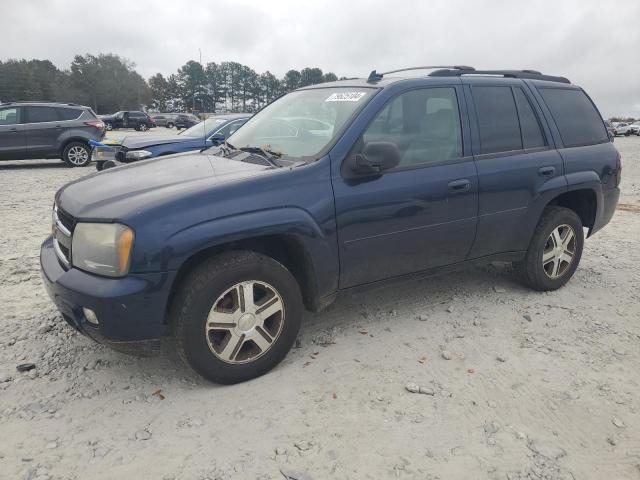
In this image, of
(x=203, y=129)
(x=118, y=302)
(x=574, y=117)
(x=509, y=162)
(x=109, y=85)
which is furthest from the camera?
(x=109, y=85)

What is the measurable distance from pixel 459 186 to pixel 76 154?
1219 cm

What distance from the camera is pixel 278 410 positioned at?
2.73 m

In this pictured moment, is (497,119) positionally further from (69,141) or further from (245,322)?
(69,141)

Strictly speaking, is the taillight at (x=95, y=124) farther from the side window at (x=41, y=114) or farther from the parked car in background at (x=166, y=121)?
the parked car in background at (x=166, y=121)

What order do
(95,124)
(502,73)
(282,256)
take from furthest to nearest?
(95,124) < (502,73) < (282,256)

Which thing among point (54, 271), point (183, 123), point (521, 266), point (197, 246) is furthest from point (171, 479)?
point (183, 123)

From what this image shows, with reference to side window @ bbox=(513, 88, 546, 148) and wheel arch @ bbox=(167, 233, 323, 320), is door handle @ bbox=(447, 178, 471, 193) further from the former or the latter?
wheel arch @ bbox=(167, 233, 323, 320)

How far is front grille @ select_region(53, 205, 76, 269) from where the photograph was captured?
9.25ft

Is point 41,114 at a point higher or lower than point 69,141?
higher

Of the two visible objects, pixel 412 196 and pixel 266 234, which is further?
pixel 412 196

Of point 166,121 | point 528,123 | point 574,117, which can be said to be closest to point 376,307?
point 528,123

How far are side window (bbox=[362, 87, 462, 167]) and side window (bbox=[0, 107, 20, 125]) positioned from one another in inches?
482

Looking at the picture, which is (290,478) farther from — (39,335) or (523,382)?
(39,335)

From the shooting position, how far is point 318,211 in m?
3.01
